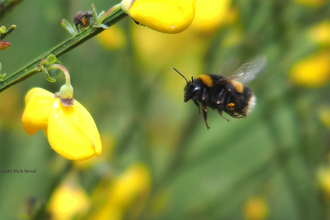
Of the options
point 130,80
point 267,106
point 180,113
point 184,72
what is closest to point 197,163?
point 267,106

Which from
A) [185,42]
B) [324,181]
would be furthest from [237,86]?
[185,42]

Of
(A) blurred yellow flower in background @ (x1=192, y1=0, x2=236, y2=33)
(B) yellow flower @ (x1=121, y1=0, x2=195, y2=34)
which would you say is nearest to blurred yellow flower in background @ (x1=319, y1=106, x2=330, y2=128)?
(A) blurred yellow flower in background @ (x1=192, y1=0, x2=236, y2=33)

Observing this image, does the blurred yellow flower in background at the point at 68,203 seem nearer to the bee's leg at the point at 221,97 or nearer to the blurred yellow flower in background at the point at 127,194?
the blurred yellow flower in background at the point at 127,194

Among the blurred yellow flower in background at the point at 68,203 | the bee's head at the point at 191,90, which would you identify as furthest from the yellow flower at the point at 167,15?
the blurred yellow flower in background at the point at 68,203

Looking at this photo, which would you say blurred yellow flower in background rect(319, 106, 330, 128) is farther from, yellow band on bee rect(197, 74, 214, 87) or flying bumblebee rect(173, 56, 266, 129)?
yellow band on bee rect(197, 74, 214, 87)

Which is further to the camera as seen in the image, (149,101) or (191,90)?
(149,101)

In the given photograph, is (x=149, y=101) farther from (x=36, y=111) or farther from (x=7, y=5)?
(x=7, y=5)
